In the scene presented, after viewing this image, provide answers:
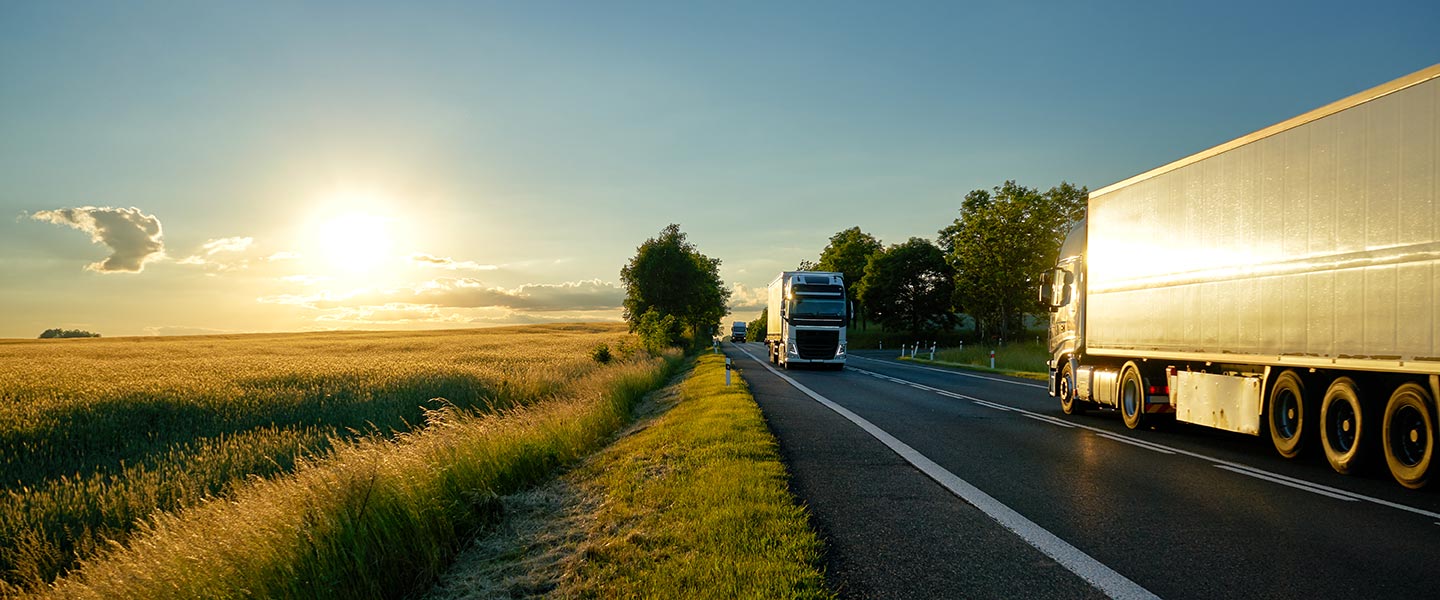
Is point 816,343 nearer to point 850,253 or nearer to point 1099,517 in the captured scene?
point 1099,517

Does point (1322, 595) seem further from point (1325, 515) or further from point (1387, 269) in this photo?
point (1387, 269)

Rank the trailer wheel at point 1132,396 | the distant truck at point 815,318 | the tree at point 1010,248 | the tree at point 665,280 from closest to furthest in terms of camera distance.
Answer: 1. the trailer wheel at point 1132,396
2. the distant truck at point 815,318
3. the tree at point 1010,248
4. the tree at point 665,280

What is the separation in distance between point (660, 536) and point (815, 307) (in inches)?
993

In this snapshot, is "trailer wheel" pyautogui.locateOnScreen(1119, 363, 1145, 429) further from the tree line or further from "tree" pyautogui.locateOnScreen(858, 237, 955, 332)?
"tree" pyautogui.locateOnScreen(858, 237, 955, 332)

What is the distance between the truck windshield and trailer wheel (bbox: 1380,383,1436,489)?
22.9m

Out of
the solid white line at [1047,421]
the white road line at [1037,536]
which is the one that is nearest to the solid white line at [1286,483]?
the white road line at [1037,536]

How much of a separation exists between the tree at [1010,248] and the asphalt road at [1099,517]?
4129cm

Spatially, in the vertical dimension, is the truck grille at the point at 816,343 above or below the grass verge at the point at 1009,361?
above

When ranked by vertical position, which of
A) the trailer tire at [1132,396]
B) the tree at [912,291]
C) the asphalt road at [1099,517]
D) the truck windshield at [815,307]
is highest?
the tree at [912,291]

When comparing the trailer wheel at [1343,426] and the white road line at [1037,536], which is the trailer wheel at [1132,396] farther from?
the white road line at [1037,536]

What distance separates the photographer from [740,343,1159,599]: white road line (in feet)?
15.6

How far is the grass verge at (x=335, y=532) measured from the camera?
620 cm

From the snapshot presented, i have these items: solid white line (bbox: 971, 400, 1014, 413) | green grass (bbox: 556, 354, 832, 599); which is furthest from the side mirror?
green grass (bbox: 556, 354, 832, 599)

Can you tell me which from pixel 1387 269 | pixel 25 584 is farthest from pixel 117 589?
pixel 1387 269
